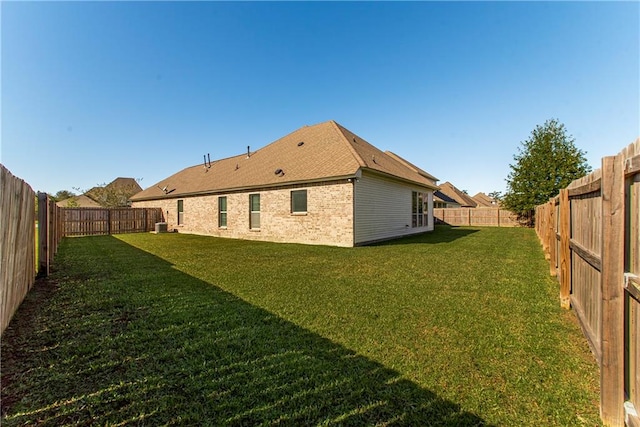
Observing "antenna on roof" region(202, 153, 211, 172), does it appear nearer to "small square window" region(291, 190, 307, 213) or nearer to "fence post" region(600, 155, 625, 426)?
"small square window" region(291, 190, 307, 213)

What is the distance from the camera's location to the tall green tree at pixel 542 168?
23484mm

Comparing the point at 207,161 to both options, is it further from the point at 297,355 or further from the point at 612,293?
the point at 612,293

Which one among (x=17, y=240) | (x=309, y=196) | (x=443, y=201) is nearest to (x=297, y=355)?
(x=17, y=240)

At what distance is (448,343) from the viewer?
2.96 metres

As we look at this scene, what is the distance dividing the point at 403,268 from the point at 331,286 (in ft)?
8.10

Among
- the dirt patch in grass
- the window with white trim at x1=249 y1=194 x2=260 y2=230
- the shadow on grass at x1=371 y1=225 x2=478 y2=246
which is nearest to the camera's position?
the dirt patch in grass

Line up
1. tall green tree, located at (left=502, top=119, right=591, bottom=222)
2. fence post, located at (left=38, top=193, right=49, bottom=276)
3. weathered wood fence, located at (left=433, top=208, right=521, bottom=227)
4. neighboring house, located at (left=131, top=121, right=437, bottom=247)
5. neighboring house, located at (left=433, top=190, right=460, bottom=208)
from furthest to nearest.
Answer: neighboring house, located at (left=433, top=190, right=460, bottom=208)
weathered wood fence, located at (left=433, top=208, right=521, bottom=227)
tall green tree, located at (left=502, top=119, right=591, bottom=222)
neighboring house, located at (left=131, top=121, right=437, bottom=247)
fence post, located at (left=38, top=193, right=49, bottom=276)

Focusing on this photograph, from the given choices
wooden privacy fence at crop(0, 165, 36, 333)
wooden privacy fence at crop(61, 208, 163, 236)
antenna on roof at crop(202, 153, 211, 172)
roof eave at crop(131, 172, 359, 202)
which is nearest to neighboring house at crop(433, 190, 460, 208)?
antenna on roof at crop(202, 153, 211, 172)

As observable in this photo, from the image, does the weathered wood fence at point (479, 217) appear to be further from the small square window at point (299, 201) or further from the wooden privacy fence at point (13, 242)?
the wooden privacy fence at point (13, 242)

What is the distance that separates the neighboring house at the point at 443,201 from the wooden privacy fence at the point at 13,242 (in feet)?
118

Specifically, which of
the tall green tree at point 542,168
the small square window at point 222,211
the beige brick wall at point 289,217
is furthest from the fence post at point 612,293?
the tall green tree at point 542,168

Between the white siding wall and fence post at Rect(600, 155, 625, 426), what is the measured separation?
9.46 metres

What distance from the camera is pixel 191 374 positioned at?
2.37 meters

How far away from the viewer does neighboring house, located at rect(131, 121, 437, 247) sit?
455 inches
